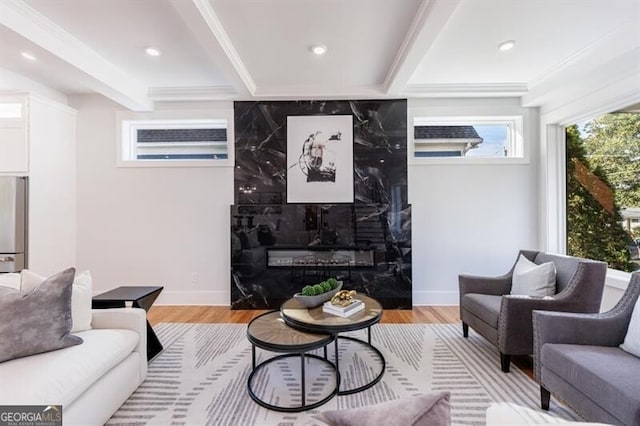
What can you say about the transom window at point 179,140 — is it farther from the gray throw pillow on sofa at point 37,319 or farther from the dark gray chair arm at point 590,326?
the dark gray chair arm at point 590,326

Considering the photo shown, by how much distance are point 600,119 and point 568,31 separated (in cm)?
134

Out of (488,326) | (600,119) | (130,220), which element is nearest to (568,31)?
(600,119)

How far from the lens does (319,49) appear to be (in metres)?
2.89

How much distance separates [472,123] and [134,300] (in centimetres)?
435

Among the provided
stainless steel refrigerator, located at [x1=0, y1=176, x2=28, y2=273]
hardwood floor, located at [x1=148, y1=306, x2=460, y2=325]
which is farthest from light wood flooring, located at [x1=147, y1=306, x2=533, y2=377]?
stainless steel refrigerator, located at [x1=0, y1=176, x2=28, y2=273]

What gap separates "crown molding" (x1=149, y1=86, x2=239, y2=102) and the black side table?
2460mm

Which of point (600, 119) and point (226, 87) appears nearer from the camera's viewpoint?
point (600, 119)

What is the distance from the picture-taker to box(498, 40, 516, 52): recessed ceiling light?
280 cm

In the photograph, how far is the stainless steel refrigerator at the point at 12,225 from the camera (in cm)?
322

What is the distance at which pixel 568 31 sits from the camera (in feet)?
8.56

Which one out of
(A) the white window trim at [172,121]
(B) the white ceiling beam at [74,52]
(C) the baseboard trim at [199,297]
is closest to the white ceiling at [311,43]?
(B) the white ceiling beam at [74,52]

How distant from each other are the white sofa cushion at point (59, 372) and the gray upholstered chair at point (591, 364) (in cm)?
255

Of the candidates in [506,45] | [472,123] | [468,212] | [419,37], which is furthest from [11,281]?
[472,123]

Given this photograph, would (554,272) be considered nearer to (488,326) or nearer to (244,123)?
(488,326)
